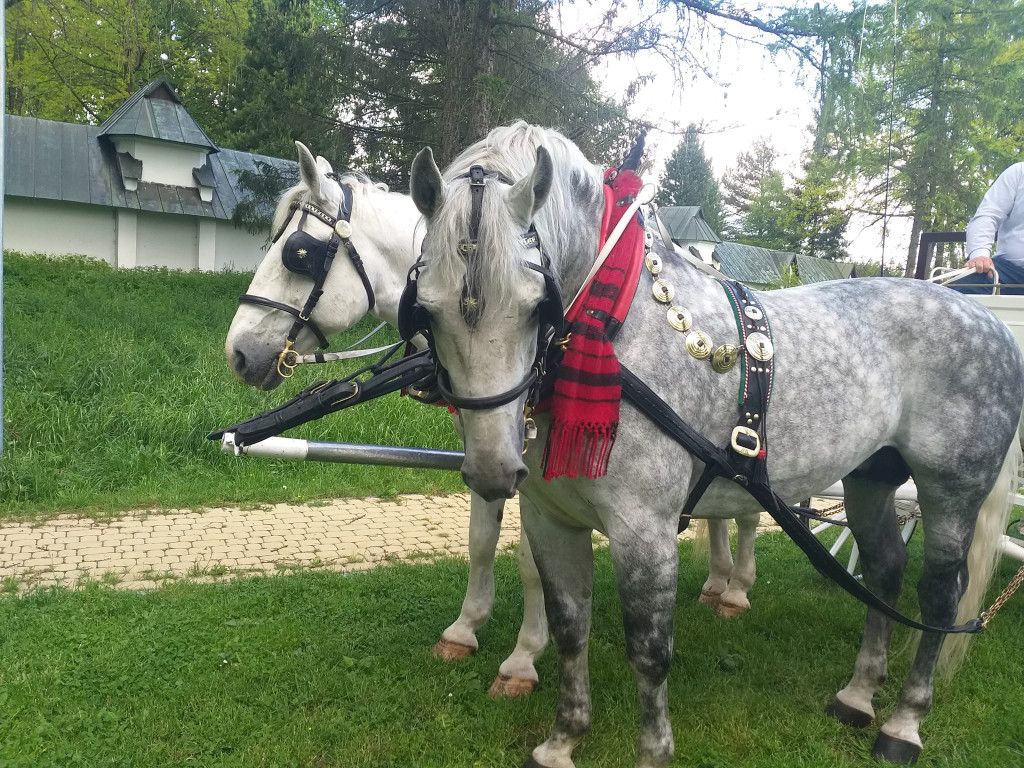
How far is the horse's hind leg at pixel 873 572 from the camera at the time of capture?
3.01 metres

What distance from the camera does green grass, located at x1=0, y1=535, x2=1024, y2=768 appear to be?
2.71 metres

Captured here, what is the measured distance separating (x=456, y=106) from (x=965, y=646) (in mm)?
8048

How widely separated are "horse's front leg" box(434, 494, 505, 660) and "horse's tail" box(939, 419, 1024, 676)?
2029mm

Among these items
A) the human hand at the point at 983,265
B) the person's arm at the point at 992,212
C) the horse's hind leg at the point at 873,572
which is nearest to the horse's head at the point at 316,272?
the horse's hind leg at the point at 873,572

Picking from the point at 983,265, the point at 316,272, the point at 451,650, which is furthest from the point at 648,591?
the point at 983,265

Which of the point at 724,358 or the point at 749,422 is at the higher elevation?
the point at 724,358

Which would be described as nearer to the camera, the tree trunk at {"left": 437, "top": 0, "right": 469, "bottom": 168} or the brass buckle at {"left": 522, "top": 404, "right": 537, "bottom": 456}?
the brass buckle at {"left": 522, "top": 404, "right": 537, "bottom": 456}

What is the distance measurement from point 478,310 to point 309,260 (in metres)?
1.49

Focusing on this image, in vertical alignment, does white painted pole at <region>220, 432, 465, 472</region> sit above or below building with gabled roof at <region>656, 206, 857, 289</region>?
below

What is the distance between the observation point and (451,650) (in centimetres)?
352

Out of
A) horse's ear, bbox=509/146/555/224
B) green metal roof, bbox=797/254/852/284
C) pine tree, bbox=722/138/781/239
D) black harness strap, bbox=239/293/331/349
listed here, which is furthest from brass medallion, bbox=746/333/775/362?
pine tree, bbox=722/138/781/239

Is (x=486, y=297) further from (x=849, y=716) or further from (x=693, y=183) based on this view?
(x=693, y=183)

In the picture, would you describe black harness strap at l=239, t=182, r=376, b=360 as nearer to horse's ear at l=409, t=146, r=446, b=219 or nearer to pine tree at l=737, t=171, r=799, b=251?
horse's ear at l=409, t=146, r=446, b=219

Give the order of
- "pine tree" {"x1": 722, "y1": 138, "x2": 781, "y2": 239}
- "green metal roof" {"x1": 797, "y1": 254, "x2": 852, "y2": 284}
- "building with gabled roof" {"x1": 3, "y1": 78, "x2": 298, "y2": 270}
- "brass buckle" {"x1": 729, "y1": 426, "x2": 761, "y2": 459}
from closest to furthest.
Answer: "brass buckle" {"x1": 729, "y1": 426, "x2": 761, "y2": 459} < "building with gabled roof" {"x1": 3, "y1": 78, "x2": 298, "y2": 270} < "green metal roof" {"x1": 797, "y1": 254, "x2": 852, "y2": 284} < "pine tree" {"x1": 722, "y1": 138, "x2": 781, "y2": 239}
